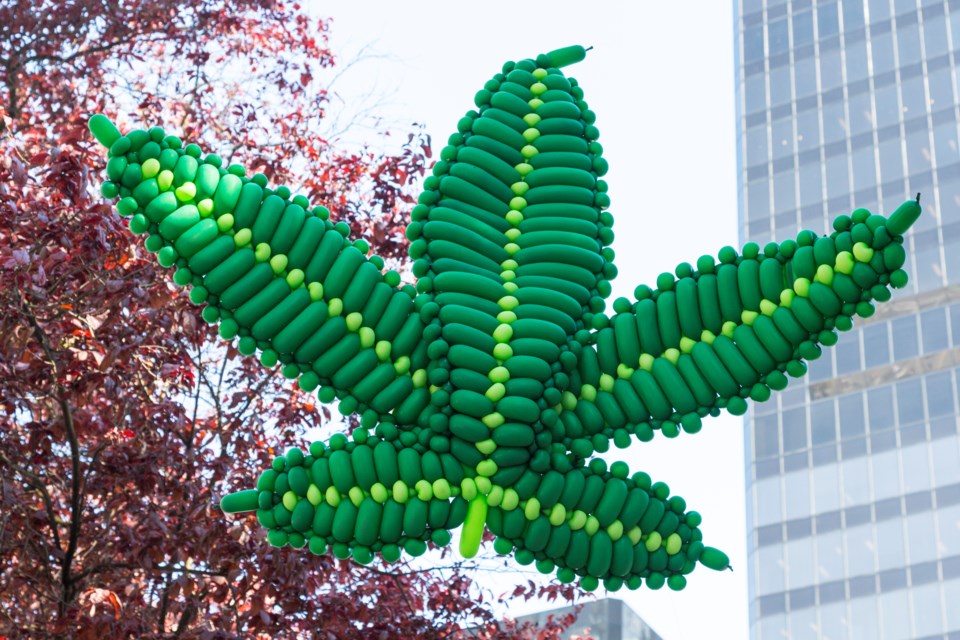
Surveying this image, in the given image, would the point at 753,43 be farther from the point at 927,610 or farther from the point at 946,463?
the point at 927,610

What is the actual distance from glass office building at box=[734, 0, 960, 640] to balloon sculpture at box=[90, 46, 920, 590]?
121ft

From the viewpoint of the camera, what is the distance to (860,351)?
4572 cm

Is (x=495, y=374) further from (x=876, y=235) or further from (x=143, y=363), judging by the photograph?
(x=143, y=363)

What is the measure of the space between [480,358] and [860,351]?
44120 millimetres

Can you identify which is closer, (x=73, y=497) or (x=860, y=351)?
(x=73, y=497)

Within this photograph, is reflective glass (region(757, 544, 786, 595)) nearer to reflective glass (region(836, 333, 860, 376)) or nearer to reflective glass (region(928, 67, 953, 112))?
reflective glass (region(836, 333, 860, 376))

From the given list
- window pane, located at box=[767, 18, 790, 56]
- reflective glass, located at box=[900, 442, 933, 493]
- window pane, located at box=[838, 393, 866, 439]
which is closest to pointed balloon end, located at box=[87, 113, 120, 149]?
reflective glass, located at box=[900, 442, 933, 493]

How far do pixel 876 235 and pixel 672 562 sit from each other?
3.20ft

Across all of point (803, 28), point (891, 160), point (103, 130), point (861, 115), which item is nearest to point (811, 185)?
point (861, 115)

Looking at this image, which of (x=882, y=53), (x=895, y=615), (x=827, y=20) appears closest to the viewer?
(x=895, y=615)

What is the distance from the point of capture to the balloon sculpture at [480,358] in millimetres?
3346

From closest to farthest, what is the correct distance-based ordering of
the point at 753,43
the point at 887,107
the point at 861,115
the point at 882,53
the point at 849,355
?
the point at 849,355
the point at 887,107
the point at 861,115
the point at 882,53
the point at 753,43

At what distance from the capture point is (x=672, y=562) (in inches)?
141

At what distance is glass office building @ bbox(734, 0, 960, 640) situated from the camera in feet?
132
